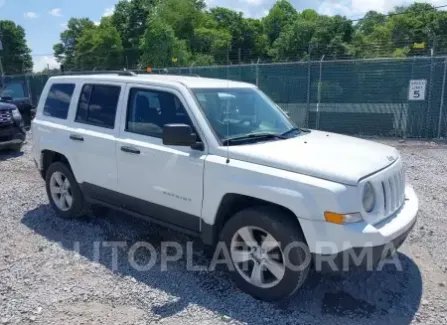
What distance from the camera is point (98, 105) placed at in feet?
15.7

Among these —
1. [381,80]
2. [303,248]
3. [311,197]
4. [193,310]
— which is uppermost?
[381,80]

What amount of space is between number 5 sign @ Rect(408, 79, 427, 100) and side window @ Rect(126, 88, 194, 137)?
9.06m

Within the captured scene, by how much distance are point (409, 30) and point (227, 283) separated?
5133cm

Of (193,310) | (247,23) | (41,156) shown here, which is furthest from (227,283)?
(247,23)

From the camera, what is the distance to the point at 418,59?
36.5 ft

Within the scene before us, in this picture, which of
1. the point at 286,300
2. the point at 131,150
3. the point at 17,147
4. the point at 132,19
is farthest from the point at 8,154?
the point at 132,19

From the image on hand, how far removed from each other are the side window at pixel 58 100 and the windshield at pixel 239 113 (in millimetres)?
2015

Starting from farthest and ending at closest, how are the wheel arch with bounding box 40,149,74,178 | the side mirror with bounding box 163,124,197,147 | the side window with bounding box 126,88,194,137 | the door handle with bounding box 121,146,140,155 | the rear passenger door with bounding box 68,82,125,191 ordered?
the wheel arch with bounding box 40,149,74,178 < the rear passenger door with bounding box 68,82,125,191 < the door handle with bounding box 121,146,140,155 < the side window with bounding box 126,88,194,137 < the side mirror with bounding box 163,124,197,147

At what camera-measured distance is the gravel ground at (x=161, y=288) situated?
336 centimetres

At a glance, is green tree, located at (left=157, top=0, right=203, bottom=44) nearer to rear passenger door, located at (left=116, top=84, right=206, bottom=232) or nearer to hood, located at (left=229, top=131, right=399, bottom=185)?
rear passenger door, located at (left=116, top=84, right=206, bottom=232)

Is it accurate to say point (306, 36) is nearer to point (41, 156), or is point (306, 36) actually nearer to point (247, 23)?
point (247, 23)

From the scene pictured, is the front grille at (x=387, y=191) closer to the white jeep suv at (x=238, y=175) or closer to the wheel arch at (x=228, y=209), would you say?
the white jeep suv at (x=238, y=175)

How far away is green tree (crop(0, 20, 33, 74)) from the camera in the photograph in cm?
6750

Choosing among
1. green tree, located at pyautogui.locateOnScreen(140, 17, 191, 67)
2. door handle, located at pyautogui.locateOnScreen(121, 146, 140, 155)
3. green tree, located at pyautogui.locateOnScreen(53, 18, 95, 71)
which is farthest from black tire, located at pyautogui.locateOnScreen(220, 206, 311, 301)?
green tree, located at pyautogui.locateOnScreen(53, 18, 95, 71)
